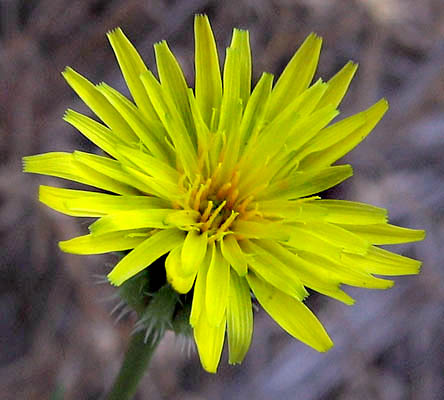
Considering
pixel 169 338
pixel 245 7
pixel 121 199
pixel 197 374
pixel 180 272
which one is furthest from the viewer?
pixel 245 7

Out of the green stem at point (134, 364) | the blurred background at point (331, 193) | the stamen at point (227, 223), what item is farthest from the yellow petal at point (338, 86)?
the blurred background at point (331, 193)

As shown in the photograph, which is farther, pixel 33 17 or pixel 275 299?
pixel 33 17

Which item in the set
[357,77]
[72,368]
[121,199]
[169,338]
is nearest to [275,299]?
[121,199]

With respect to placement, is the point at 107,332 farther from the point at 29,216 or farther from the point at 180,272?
the point at 180,272

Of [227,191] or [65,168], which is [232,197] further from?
[65,168]

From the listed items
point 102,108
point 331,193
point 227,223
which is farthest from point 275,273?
point 331,193

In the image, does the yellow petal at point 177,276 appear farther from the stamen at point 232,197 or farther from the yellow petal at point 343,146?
the yellow petal at point 343,146
